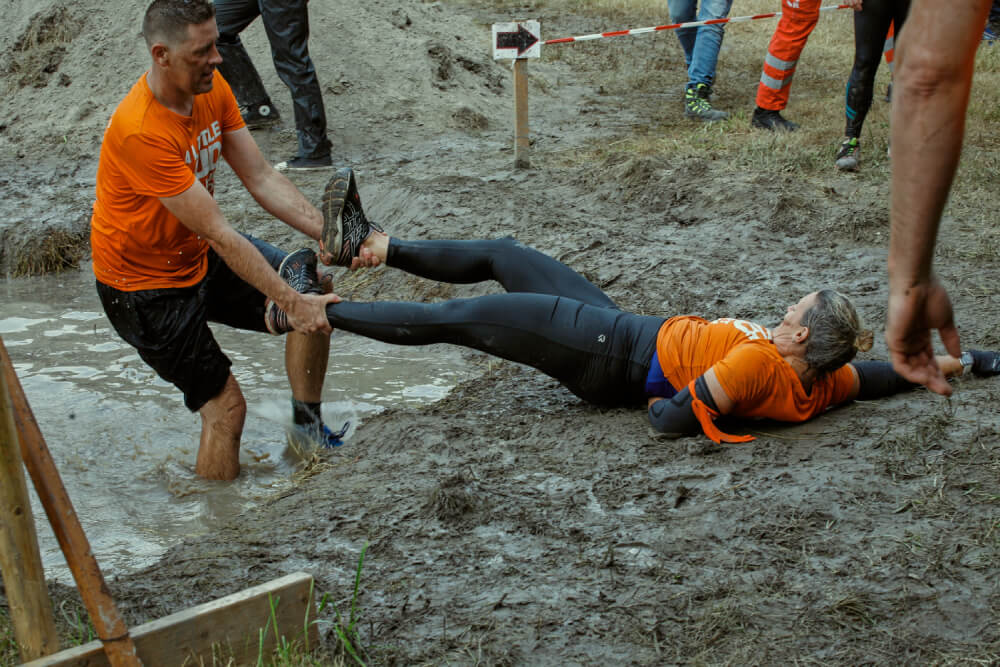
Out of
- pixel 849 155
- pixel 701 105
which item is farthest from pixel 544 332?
pixel 701 105

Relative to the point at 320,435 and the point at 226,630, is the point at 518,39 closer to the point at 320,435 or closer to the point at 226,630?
the point at 320,435

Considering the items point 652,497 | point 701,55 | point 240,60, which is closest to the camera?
point 652,497

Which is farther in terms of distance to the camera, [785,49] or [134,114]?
[785,49]

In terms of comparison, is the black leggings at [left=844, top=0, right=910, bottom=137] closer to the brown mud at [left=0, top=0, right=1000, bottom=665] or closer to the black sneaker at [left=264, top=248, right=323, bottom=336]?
the brown mud at [left=0, top=0, right=1000, bottom=665]

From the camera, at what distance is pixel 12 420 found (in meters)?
2.10

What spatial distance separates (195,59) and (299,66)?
4.51 metres

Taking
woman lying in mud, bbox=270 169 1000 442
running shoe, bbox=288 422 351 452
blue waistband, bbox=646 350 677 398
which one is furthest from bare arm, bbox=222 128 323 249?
blue waistband, bbox=646 350 677 398

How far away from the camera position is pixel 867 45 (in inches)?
273

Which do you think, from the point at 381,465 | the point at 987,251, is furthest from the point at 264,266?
the point at 987,251

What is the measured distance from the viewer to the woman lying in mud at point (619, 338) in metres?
3.74

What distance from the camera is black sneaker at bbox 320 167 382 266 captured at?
446 centimetres

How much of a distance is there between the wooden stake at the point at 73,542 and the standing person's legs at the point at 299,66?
6413mm

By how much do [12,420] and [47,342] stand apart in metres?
5.16

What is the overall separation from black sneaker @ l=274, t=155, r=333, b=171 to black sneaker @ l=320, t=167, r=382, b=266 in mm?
4233
